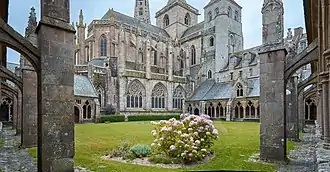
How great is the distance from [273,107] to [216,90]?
3152 cm

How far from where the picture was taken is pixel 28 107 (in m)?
11.2

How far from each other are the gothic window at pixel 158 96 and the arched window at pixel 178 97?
218cm

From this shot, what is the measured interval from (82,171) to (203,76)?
39.5 meters

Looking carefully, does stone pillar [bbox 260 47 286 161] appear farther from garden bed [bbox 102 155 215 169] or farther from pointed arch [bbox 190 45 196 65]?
pointed arch [bbox 190 45 196 65]

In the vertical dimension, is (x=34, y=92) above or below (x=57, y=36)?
below

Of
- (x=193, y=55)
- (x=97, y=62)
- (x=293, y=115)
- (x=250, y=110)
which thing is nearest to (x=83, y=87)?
(x=97, y=62)

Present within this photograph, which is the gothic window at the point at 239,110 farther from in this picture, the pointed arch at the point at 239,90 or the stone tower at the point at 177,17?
the stone tower at the point at 177,17

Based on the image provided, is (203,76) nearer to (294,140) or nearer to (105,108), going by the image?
(105,108)

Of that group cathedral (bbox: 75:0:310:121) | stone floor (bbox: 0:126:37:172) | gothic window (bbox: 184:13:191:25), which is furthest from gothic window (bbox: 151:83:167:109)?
stone floor (bbox: 0:126:37:172)

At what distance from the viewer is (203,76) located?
45188 millimetres

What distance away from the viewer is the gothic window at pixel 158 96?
132 ft

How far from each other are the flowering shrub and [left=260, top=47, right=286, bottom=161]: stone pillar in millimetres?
1746

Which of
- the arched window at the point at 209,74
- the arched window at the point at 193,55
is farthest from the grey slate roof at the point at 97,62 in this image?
the arched window at the point at 193,55

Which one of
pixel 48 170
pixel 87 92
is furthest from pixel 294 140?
pixel 87 92
